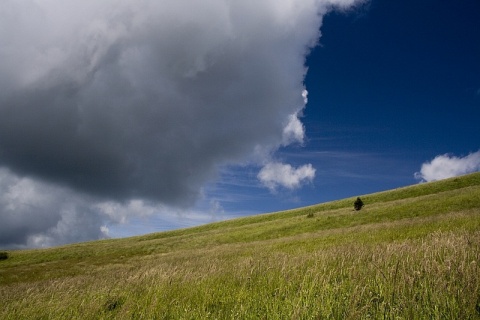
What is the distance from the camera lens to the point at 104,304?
6094 millimetres

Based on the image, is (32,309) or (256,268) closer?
(32,309)

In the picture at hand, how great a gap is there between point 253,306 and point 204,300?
3.75 feet

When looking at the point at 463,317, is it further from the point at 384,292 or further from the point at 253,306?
the point at 253,306

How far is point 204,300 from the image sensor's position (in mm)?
5562

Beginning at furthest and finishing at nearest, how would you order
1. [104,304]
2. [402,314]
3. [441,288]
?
[104,304] → [441,288] → [402,314]

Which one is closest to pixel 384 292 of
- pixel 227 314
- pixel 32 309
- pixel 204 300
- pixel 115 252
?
pixel 227 314

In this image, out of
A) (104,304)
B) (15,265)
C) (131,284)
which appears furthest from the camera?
(15,265)

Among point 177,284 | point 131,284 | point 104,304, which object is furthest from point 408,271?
point 131,284

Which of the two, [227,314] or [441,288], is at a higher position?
[441,288]

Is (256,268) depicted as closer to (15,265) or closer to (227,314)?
(227,314)

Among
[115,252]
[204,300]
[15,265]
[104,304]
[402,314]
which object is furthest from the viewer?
[115,252]

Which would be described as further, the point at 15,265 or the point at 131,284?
the point at 15,265

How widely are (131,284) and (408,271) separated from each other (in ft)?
21.9

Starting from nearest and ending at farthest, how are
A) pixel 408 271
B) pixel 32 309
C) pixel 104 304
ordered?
pixel 408 271 → pixel 104 304 → pixel 32 309
